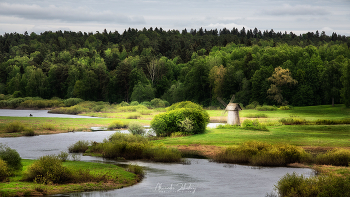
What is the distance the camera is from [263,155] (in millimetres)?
35562

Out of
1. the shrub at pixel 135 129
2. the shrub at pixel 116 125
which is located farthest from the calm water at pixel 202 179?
the shrub at pixel 116 125

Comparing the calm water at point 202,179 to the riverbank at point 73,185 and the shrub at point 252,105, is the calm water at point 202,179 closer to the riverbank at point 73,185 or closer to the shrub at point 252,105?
the riverbank at point 73,185

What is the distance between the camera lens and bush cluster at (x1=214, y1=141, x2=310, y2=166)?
3525 cm

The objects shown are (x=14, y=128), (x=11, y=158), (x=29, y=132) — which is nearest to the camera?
(x=11, y=158)

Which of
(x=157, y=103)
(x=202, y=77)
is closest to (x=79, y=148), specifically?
(x=157, y=103)

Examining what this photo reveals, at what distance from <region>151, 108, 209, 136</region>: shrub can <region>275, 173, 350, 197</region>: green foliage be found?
101 feet

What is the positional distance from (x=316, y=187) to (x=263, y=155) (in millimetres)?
13423

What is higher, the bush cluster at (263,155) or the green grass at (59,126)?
the bush cluster at (263,155)

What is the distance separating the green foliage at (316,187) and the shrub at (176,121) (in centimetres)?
3083

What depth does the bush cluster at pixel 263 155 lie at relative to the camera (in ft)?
116

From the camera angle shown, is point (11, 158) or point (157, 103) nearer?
point (11, 158)

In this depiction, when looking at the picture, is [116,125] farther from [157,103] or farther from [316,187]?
[316,187]

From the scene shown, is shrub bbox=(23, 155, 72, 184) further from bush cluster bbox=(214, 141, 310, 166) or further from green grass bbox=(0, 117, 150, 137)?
green grass bbox=(0, 117, 150, 137)

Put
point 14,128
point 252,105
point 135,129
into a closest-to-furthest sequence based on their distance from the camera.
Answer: point 135,129 < point 14,128 < point 252,105
